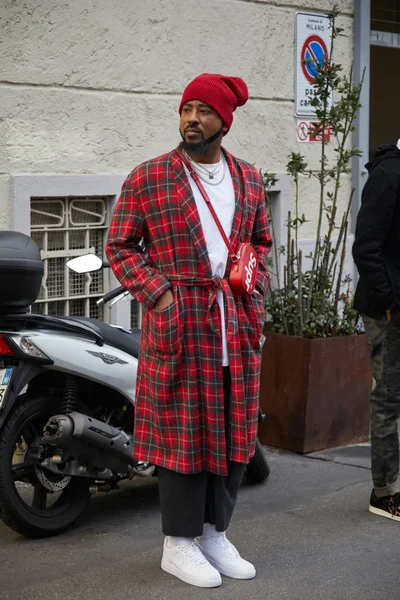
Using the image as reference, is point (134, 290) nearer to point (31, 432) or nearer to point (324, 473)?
point (31, 432)

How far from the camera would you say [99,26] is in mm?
6641

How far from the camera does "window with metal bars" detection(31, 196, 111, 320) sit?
6.54 metres

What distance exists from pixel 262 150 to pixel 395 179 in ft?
8.63

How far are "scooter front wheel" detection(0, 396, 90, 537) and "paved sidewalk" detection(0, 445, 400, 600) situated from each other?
9cm

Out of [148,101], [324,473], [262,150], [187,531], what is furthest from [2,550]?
[262,150]

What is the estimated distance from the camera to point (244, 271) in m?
4.38

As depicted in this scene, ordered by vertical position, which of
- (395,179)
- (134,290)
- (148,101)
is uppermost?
(148,101)

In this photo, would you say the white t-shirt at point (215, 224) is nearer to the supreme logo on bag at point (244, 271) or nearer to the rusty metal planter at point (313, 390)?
the supreme logo on bag at point (244, 271)

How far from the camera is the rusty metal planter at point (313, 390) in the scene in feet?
21.6

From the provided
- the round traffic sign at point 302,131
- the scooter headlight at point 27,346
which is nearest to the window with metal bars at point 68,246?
the scooter headlight at point 27,346

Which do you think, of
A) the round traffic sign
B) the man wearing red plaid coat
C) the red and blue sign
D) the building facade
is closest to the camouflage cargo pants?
the man wearing red plaid coat

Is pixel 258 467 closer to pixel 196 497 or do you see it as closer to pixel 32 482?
pixel 32 482

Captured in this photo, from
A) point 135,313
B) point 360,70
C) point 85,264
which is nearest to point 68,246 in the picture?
point 135,313

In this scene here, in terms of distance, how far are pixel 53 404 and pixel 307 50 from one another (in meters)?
3.87
